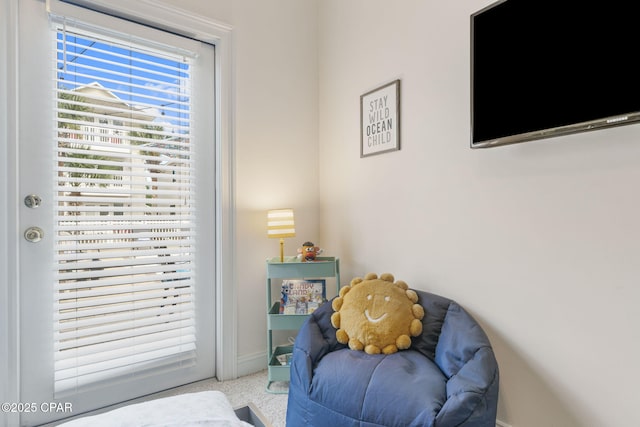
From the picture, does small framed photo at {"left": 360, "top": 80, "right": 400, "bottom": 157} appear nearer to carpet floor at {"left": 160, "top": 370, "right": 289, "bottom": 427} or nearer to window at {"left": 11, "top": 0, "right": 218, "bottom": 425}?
window at {"left": 11, "top": 0, "right": 218, "bottom": 425}

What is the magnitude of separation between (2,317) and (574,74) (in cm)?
265

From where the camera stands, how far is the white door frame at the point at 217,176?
61.7 inches

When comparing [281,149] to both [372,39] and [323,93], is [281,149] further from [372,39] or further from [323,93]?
[372,39]

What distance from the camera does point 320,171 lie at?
2.64 meters

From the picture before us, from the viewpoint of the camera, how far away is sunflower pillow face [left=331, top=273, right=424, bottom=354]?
5.26 ft

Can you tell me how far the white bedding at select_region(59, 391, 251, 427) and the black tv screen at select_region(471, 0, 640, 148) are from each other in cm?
145

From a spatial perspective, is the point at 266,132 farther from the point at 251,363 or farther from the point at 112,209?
the point at 251,363

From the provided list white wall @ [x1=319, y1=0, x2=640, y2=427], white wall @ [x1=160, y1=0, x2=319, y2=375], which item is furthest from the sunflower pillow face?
white wall @ [x1=160, y1=0, x2=319, y2=375]

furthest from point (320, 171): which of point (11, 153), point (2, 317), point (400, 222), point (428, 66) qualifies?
point (2, 317)

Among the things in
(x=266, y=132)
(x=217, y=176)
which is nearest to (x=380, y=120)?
(x=266, y=132)

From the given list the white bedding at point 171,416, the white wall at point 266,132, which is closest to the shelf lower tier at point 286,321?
the white wall at point 266,132

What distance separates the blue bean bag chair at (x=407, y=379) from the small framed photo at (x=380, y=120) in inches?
37.4

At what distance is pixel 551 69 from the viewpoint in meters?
1.28

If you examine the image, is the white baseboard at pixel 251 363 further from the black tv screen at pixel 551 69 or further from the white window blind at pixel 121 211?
the black tv screen at pixel 551 69
